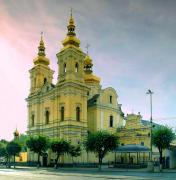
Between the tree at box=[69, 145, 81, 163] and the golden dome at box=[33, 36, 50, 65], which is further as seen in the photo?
the golden dome at box=[33, 36, 50, 65]

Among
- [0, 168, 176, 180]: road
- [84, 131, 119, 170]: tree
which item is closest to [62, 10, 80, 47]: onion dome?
[84, 131, 119, 170]: tree

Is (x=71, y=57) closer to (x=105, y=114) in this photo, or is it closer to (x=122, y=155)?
(x=105, y=114)

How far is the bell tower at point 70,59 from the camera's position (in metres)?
64.9

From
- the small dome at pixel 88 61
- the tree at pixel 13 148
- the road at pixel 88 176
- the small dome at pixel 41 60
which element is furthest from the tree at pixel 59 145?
the small dome at pixel 88 61

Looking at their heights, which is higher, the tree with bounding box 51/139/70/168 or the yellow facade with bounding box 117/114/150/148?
the yellow facade with bounding box 117/114/150/148

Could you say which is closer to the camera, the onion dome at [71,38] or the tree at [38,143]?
the tree at [38,143]

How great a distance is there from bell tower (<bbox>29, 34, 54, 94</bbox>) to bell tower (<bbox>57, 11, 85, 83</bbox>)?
6.88 m

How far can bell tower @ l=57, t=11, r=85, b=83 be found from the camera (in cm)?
6494

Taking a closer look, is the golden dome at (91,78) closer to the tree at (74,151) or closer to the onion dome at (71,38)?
the onion dome at (71,38)

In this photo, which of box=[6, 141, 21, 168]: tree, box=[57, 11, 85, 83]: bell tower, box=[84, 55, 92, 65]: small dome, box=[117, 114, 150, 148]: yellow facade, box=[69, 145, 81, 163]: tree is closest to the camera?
box=[69, 145, 81, 163]: tree

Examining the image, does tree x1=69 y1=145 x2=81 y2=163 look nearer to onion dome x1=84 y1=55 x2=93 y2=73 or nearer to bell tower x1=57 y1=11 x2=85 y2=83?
bell tower x1=57 y1=11 x2=85 y2=83

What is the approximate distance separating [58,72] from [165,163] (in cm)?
2681

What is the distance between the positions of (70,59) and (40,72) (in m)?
10.6

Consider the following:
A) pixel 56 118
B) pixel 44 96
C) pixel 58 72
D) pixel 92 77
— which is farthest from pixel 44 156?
pixel 92 77
